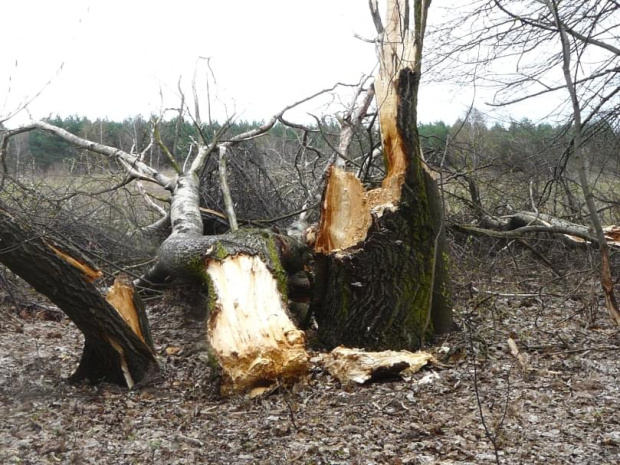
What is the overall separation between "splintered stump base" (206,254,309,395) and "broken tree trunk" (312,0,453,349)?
0.54 metres

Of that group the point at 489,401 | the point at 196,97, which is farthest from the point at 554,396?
the point at 196,97

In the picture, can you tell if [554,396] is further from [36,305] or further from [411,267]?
[36,305]

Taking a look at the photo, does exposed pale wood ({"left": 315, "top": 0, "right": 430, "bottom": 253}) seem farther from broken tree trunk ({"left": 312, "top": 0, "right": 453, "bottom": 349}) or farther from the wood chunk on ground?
the wood chunk on ground

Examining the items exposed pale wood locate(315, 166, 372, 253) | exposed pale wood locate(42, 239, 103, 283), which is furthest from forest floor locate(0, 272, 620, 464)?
exposed pale wood locate(315, 166, 372, 253)

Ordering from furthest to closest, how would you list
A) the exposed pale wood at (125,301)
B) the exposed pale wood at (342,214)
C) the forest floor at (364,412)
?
the exposed pale wood at (342,214), the exposed pale wood at (125,301), the forest floor at (364,412)

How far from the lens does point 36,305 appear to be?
23.1ft

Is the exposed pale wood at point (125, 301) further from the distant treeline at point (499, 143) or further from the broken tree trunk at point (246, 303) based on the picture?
the distant treeline at point (499, 143)

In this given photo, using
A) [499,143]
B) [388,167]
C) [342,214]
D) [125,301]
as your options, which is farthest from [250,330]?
[499,143]

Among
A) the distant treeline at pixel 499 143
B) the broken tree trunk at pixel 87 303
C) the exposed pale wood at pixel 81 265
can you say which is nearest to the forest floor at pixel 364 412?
the broken tree trunk at pixel 87 303

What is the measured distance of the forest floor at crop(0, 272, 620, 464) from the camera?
336 cm

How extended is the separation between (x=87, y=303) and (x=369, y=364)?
2.04 meters

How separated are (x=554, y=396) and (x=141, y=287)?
4380 millimetres

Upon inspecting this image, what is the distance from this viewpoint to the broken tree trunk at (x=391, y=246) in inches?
203

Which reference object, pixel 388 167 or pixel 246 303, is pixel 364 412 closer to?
pixel 246 303
